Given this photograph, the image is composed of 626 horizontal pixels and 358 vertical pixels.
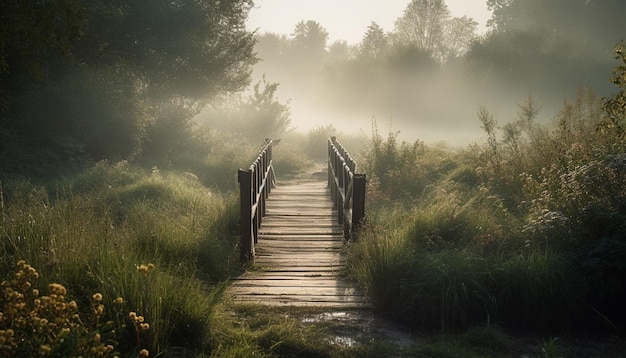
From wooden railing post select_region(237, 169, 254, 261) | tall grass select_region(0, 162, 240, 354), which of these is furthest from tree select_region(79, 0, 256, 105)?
tall grass select_region(0, 162, 240, 354)

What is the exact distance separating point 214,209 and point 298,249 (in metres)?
1.46

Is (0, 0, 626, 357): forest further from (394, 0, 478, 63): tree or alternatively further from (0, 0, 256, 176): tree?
(394, 0, 478, 63): tree

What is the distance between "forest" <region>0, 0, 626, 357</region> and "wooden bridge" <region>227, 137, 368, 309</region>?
302 mm

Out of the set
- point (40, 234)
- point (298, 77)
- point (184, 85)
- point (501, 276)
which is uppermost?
point (298, 77)

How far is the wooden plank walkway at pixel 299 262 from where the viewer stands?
6.53 meters

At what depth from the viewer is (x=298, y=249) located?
897 cm

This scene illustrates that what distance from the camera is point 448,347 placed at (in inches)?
209

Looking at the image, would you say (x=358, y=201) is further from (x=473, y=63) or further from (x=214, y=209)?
(x=473, y=63)

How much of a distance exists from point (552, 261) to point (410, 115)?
126 feet

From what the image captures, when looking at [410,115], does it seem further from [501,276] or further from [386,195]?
[501,276]

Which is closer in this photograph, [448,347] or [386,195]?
[448,347]

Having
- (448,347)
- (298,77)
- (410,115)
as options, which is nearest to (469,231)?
(448,347)

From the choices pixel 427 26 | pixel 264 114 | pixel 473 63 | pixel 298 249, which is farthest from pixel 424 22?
pixel 298 249

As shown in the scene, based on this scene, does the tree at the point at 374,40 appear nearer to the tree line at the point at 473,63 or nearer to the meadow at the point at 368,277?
the tree line at the point at 473,63
